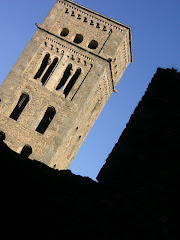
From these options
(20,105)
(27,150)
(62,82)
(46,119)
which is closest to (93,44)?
(62,82)

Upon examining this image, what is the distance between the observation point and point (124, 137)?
714cm

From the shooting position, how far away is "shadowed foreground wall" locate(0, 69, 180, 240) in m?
4.51

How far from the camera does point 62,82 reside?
869 inches

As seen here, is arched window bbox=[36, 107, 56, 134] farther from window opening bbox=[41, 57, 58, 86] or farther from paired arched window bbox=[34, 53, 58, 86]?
window opening bbox=[41, 57, 58, 86]

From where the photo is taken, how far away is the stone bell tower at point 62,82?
744 inches

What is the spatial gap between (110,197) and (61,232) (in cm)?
126

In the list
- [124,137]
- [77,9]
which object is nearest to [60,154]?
[77,9]

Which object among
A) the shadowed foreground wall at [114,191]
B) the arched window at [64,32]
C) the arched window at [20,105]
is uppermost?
the arched window at [64,32]

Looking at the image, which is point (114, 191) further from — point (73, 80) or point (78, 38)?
point (78, 38)

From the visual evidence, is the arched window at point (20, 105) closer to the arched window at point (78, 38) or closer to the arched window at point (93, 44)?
the arched window at point (78, 38)

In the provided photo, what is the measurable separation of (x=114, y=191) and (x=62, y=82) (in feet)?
55.1

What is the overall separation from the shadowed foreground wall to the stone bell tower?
39.2ft

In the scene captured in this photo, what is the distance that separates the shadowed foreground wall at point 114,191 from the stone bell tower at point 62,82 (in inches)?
470

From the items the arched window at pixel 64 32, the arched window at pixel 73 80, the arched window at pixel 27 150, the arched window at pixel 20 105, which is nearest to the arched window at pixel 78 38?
the arched window at pixel 64 32
